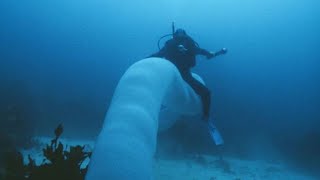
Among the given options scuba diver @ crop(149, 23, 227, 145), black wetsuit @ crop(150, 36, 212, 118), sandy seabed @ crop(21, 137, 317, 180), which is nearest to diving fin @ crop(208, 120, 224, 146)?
scuba diver @ crop(149, 23, 227, 145)

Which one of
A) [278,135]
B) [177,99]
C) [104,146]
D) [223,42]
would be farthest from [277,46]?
[104,146]

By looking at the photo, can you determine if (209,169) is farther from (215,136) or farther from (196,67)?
(196,67)

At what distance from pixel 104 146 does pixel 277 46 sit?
40805 millimetres

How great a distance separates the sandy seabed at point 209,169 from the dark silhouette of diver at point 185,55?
6.10 feet

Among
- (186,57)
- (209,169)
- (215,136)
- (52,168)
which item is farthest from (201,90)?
(52,168)

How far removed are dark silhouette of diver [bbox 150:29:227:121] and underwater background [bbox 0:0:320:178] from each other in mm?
6222

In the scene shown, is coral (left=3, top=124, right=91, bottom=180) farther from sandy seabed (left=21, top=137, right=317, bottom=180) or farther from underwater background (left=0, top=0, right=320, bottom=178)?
underwater background (left=0, top=0, right=320, bottom=178)

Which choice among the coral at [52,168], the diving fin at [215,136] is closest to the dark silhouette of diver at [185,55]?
the diving fin at [215,136]

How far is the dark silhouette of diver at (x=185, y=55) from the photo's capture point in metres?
8.13

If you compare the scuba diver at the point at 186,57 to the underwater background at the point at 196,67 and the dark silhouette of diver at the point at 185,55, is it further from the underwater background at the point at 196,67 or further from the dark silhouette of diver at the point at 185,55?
the underwater background at the point at 196,67

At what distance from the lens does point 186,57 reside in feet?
27.1

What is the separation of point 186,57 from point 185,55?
0.23 ft

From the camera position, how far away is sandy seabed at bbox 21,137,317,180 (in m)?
9.29

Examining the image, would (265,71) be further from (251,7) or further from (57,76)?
(57,76)
